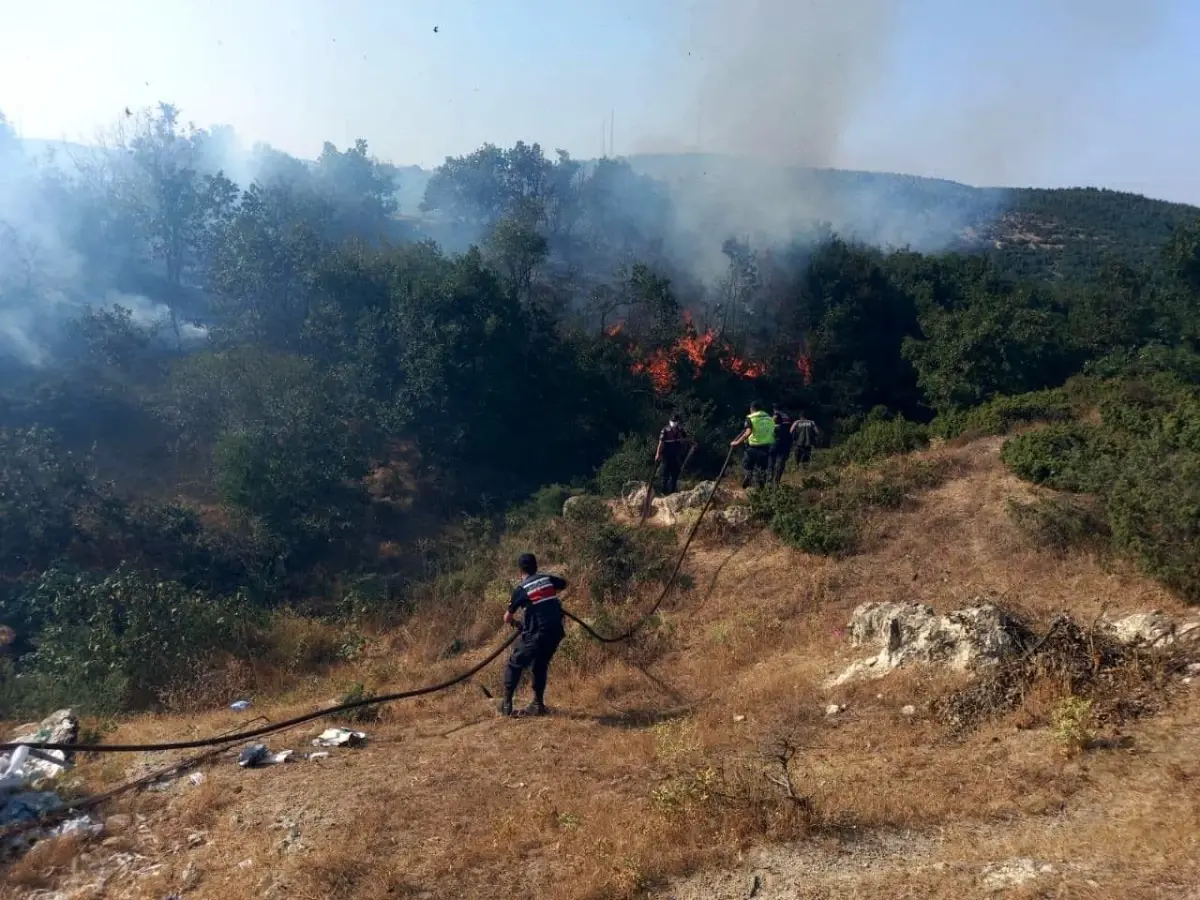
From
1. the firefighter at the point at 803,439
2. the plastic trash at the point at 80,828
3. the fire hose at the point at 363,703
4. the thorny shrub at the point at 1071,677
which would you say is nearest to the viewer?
the plastic trash at the point at 80,828

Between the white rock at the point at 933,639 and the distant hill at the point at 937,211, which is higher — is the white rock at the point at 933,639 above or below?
below

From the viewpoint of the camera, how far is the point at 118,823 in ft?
18.6

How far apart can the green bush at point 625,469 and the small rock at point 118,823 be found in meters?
10.5

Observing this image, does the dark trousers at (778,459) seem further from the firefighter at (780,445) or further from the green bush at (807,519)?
the green bush at (807,519)

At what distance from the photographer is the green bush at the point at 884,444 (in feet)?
46.4

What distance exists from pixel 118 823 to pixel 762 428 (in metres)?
9.69

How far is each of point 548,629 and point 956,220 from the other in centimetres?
5254

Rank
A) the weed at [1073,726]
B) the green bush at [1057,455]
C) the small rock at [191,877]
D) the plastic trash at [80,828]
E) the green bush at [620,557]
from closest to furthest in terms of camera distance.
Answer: the small rock at [191,877], the weed at [1073,726], the plastic trash at [80,828], the green bush at [1057,455], the green bush at [620,557]

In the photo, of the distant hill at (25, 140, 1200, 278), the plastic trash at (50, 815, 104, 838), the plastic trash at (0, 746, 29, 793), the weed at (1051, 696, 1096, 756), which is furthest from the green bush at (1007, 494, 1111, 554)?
the distant hill at (25, 140, 1200, 278)

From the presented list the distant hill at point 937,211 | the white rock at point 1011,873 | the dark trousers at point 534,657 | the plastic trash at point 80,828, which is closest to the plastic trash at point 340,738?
the dark trousers at point 534,657

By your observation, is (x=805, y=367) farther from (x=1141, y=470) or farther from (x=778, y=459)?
(x=1141, y=470)

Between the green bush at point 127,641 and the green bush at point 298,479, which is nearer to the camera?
the green bush at point 127,641

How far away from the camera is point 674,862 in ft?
15.0

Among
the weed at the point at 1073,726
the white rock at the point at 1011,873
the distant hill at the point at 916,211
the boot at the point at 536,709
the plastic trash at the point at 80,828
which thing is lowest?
the plastic trash at the point at 80,828
